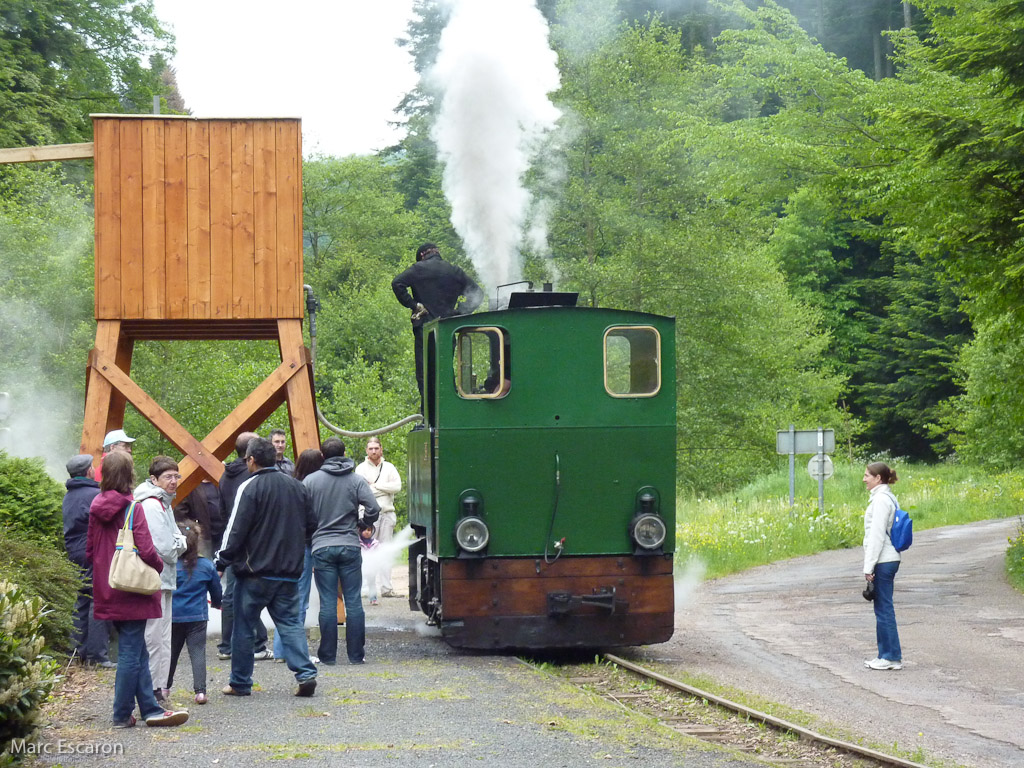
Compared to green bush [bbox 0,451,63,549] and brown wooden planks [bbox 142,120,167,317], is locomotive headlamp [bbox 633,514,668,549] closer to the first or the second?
green bush [bbox 0,451,63,549]

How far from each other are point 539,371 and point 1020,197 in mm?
5734

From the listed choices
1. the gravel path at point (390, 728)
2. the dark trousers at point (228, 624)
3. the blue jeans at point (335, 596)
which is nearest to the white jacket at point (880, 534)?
the gravel path at point (390, 728)

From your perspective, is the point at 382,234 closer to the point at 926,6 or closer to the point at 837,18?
the point at 837,18

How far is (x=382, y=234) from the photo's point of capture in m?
54.5

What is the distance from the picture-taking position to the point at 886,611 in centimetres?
1088

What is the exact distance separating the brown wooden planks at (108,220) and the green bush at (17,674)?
664 centimetres

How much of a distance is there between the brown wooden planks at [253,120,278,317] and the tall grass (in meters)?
10.2

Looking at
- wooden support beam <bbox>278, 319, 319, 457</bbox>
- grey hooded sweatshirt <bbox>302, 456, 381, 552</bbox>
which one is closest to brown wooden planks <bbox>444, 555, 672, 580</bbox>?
grey hooded sweatshirt <bbox>302, 456, 381, 552</bbox>

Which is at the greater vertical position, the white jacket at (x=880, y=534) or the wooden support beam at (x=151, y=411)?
the wooden support beam at (x=151, y=411)

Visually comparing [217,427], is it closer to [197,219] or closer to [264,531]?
[197,219]

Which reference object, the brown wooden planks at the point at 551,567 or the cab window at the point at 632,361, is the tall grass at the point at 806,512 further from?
the cab window at the point at 632,361

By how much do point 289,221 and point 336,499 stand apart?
375 cm

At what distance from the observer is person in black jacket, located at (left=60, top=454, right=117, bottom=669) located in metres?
10.0

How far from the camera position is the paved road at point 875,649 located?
851 centimetres
